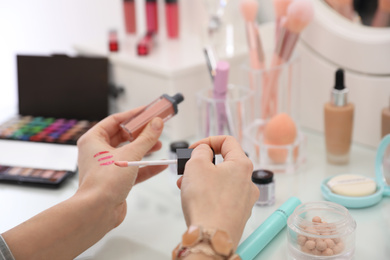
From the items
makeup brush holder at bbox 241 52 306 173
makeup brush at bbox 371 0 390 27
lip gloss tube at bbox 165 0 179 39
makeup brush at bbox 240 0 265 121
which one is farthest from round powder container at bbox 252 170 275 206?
lip gloss tube at bbox 165 0 179 39

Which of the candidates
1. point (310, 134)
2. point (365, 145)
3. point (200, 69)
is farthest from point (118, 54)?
point (365, 145)

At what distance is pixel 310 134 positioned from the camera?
102cm

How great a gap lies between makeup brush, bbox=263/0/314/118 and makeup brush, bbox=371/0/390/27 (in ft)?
0.44

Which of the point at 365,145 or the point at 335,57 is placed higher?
the point at 335,57

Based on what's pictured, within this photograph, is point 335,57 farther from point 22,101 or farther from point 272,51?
point 22,101

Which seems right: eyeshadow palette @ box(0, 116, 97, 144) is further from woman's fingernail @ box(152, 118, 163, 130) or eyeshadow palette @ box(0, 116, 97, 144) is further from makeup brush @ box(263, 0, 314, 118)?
makeup brush @ box(263, 0, 314, 118)

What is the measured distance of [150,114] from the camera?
30.7 inches

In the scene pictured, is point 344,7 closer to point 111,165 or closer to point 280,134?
point 280,134

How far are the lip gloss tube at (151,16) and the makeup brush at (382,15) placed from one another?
0.53 meters

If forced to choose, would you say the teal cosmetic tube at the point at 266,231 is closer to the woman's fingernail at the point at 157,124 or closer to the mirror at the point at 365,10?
the woman's fingernail at the point at 157,124

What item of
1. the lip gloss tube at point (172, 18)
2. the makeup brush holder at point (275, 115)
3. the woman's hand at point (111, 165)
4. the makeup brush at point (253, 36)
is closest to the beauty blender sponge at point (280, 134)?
the makeup brush holder at point (275, 115)

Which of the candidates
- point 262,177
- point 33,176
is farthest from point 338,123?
point 33,176

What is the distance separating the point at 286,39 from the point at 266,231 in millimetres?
357

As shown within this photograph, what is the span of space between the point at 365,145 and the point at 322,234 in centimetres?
37
